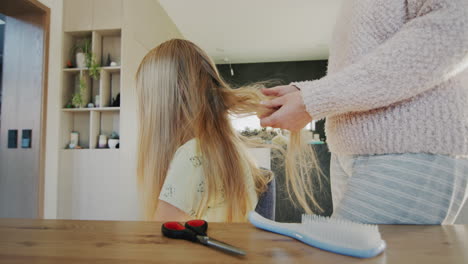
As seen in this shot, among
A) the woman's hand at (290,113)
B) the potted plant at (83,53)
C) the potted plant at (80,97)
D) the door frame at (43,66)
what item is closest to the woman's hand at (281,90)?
the woman's hand at (290,113)

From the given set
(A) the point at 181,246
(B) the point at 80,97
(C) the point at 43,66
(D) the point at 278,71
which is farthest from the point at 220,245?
(D) the point at 278,71

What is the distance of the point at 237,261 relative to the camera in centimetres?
28

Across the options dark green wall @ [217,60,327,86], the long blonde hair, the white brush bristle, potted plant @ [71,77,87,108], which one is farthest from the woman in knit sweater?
dark green wall @ [217,60,327,86]

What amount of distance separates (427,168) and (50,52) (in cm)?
273

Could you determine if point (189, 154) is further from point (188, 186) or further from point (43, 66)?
point (43, 66)

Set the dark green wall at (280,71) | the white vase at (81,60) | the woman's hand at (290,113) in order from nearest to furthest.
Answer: the woman's hand at (290,113), the white vase at (81,60), the dark green wall at (280,71)

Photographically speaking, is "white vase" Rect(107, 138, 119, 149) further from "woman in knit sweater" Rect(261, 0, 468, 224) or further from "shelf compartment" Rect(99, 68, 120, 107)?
"woman in knit sweater" Rect(261, 0, 468, 224)

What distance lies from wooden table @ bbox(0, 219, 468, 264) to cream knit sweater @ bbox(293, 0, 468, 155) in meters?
0.16

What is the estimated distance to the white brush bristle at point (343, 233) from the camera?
293 millimetres

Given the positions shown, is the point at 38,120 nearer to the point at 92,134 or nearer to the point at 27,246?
the point at 92,134

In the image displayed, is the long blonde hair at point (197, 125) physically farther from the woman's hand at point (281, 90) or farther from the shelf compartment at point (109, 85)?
the shelf compartment at point (109, 85)

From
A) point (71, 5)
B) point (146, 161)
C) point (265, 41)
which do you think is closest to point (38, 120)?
point (71, 5)

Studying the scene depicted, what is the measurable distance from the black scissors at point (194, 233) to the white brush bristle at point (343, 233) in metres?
0.09

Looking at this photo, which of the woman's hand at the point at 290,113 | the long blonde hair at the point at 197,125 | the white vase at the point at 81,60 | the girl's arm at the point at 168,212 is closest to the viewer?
the woman's hand at the point at 290,113
